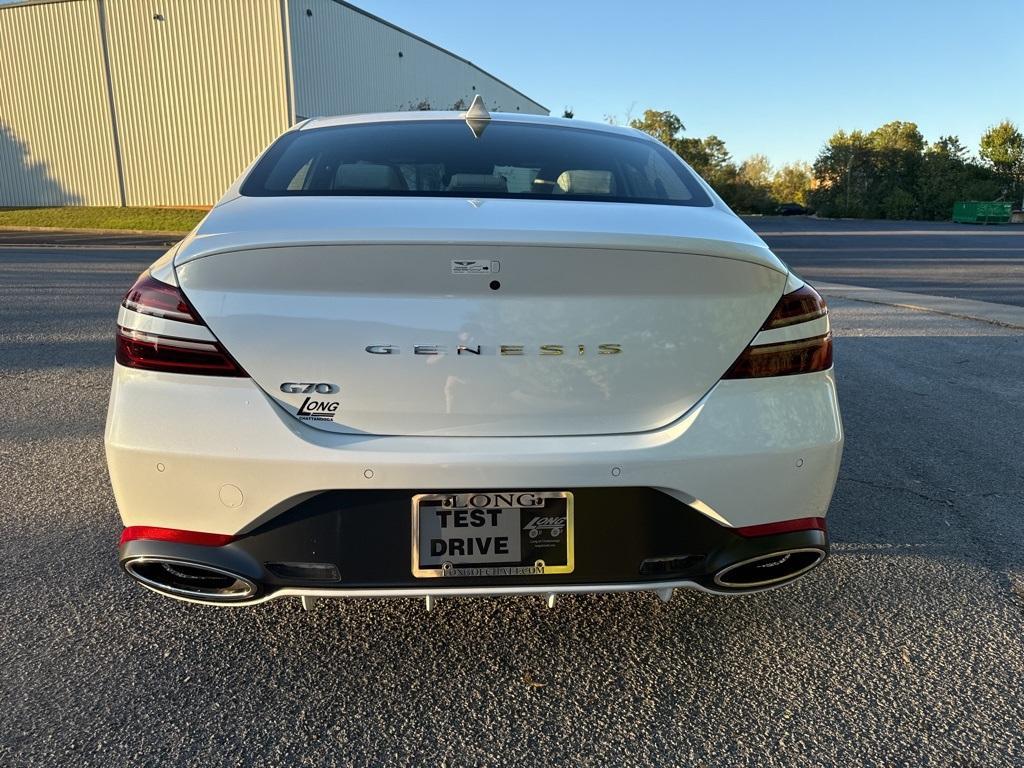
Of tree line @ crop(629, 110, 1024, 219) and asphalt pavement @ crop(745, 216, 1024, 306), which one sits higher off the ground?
tree line @ crop(629, 110, 1024, 219)

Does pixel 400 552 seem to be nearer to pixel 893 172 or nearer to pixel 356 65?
pixel 356 65

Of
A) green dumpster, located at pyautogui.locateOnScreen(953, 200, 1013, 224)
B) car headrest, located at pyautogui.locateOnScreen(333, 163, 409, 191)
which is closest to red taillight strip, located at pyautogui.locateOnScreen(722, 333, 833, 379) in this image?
car headrest, located at pyautogui.locateOnScreen(333, 163, 409, 191)

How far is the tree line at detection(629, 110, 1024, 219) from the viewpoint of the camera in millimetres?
55531

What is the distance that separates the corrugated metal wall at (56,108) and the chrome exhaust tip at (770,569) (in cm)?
3299

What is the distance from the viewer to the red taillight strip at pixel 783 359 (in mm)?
1865

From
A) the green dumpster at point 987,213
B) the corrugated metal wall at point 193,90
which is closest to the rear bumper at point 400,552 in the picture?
the corrugated metal wall at point 193,90

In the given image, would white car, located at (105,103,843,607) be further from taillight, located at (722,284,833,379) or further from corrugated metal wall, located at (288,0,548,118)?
corrugated metal wall, located at (288,0,548,118)

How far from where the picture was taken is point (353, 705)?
6.31 ft

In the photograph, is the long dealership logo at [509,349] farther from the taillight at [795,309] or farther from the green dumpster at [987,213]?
the green dumpster at [987,213]

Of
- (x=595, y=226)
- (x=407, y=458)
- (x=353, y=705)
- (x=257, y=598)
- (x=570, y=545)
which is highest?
(x=595, y=226)

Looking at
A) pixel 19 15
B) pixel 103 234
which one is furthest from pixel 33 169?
pixel 103 234

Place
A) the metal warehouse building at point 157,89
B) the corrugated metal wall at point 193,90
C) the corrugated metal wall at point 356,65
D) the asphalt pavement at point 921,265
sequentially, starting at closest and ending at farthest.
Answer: the asphalt pavement at point 921,265
the corrugated metal wall at point 193,90
the metal warehouse building at point 157,89
the corrugated metal wall at point 356,65

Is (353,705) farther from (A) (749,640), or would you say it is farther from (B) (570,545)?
(A) (749,640)

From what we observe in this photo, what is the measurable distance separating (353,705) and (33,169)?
36031 millimetres
